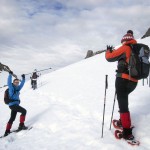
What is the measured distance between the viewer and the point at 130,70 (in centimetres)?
694

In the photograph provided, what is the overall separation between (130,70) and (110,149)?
7.36 ft

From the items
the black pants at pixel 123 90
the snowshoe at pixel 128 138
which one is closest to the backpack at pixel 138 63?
the black pants at pixel 123 90

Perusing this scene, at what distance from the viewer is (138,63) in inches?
271

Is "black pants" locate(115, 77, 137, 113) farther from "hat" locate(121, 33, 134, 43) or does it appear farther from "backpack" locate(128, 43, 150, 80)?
"hat" locate(121, 33, 134, 43)

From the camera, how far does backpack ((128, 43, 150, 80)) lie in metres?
6.88

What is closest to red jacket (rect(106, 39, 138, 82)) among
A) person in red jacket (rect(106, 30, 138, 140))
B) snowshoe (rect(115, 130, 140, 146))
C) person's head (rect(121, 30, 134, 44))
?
person in red jacket (rect(106, 30, 138, 140))

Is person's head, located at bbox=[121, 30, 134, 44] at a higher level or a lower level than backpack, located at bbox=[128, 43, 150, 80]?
higher

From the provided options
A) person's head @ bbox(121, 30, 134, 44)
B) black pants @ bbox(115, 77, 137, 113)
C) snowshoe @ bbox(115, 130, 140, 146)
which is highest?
person's head @ bbox(121, 30, 134, 44)

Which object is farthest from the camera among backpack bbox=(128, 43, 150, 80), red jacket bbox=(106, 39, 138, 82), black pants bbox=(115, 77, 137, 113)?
black pants bbox=(115, 77, 137, 113)

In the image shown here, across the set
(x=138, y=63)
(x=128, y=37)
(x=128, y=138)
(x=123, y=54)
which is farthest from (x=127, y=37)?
(x=128, y=138)

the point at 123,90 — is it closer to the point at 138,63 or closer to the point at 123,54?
the point at 138,63

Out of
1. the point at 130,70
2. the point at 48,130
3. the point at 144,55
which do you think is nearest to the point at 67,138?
the point at 48,130

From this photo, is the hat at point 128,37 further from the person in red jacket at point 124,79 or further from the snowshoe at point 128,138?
the snowshoe at point 128,138

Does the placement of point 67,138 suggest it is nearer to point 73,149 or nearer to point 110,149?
point 73,149
